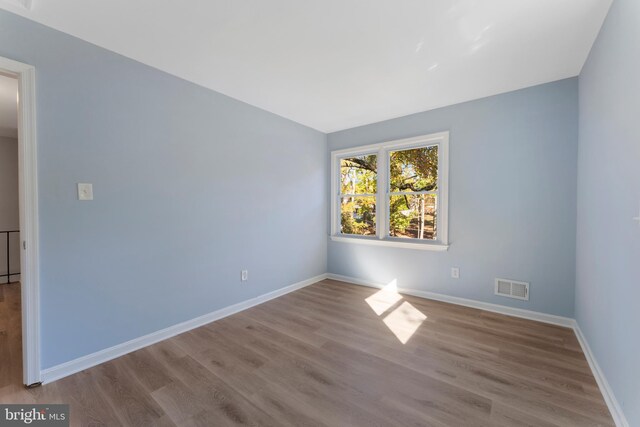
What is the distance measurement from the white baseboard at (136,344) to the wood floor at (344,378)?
2.5 inches

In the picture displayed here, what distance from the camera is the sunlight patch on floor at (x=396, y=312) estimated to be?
8.32 ft

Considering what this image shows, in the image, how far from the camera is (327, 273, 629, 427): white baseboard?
1.49 meters

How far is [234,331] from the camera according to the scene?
8.34 feet

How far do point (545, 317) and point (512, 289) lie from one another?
36 centimetres

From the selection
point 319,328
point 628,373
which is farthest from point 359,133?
point 628,373

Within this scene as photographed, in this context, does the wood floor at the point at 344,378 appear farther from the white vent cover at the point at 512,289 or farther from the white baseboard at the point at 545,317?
the white vent cover at the point at 512,289

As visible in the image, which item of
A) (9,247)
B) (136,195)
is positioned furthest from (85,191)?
(9,247)

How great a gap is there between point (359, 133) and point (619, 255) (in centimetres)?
309

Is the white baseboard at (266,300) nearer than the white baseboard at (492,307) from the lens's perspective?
Yes

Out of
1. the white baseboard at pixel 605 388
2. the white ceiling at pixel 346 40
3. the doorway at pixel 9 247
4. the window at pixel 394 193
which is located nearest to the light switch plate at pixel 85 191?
the white ceiling at pixel 346 40

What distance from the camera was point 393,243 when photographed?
3654 millimetres

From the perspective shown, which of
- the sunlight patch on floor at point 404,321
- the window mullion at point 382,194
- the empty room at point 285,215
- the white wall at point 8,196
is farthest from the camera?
the white wall at point 8,196

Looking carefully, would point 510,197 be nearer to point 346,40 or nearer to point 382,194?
point 382,194

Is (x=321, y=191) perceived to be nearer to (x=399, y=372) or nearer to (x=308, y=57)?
(x=308, y=57)
